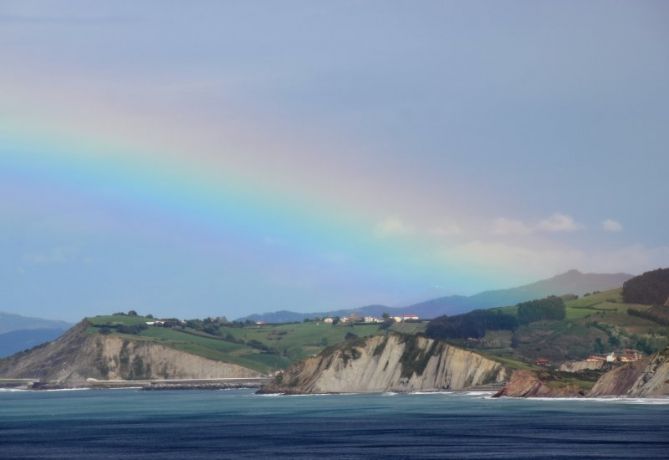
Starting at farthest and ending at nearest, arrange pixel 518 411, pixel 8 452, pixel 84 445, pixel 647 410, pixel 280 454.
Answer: pixel 518 411 < pixel 647 410 < pixel 84 445 < pixel 8 452 < pixel 280 454

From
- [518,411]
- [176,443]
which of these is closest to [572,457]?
[176,443]

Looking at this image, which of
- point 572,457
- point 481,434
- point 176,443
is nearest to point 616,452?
point 572,457

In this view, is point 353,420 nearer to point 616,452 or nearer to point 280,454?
point 280,454

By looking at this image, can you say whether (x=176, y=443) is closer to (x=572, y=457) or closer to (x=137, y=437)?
(x=137, y=437)

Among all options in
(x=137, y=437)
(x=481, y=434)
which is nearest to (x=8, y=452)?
(x=137, y=437)

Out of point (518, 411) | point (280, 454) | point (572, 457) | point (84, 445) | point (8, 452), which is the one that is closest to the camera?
point (572, 457)

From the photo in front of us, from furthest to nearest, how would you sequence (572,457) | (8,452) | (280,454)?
(8,452), (280,454), (572,457)

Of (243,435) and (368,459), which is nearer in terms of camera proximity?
(368,459)

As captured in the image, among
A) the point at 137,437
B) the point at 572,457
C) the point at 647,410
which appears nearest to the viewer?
the point at 572,457

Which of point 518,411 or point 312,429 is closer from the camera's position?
point 312,429
